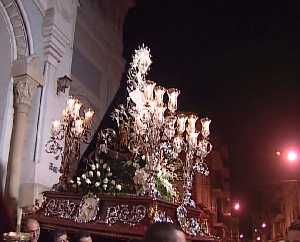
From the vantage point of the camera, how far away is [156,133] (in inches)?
280

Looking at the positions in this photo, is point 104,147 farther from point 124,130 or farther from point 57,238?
point 57,238

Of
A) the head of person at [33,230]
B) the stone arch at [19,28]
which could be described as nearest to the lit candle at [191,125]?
the head of person at [33,230]

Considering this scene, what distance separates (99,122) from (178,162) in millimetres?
5836

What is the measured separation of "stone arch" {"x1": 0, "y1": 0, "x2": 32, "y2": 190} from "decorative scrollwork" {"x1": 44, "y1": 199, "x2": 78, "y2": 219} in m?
2.25

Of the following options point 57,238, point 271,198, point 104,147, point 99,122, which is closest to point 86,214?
point 57,238

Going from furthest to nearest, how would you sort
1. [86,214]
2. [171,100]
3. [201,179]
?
[201,179] → [171,100] → [86,214]

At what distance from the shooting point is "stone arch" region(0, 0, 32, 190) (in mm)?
9172

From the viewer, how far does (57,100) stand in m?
9.95

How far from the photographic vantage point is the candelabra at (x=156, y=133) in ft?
23.2

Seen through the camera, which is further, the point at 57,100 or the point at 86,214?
the point at 57,100

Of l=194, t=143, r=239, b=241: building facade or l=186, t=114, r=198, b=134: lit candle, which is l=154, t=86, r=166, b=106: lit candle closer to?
l=186, t=114, r=198, b=134: lit candle

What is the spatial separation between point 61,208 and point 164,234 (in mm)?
4998

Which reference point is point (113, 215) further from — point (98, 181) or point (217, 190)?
point (217, 190)

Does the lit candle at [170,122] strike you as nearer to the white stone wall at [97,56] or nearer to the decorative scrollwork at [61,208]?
the decorative scrollwork at [61,208]
